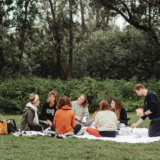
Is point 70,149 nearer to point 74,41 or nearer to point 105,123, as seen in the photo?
point 105,123

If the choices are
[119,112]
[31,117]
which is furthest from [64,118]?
[119,112]

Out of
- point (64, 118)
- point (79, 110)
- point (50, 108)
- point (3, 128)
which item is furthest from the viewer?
point (79, 110)

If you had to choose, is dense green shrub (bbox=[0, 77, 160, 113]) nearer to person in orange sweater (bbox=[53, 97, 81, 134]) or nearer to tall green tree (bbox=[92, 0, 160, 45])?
tall green tree (bbox=[92, 0, 160, 45])

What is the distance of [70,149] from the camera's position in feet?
18.2

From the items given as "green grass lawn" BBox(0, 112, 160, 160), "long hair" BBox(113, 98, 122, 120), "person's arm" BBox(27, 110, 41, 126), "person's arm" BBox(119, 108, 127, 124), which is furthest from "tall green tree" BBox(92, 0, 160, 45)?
"green grass lawn" BBox(0, 112, 160, 160)

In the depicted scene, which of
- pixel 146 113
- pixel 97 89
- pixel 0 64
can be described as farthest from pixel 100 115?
pixel 0 64

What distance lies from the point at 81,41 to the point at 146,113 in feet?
58.2

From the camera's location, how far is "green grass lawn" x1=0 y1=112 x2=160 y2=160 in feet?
16.4

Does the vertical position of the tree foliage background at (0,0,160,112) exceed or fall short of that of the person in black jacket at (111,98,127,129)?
it exceeds it

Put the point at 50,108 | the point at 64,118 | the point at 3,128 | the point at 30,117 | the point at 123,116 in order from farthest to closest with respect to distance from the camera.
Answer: the point at 123,116, the point at 50,108, the point at 30,117, the point at 3,128, the point at 64,118

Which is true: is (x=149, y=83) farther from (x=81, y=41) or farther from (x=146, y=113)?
(x=146, y=113)

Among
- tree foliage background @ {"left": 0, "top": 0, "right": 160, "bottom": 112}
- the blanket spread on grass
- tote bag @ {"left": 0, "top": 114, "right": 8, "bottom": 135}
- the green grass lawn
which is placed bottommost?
the blanket spread on grass

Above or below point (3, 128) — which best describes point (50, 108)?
above

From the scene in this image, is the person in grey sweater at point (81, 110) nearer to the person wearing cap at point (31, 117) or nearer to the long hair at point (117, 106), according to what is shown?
the long hair at point (117, 106)
